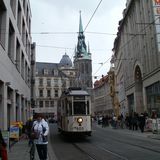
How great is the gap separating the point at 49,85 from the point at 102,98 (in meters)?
21.5

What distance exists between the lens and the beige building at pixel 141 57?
3691 cm

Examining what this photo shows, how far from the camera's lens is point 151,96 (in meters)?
39.8

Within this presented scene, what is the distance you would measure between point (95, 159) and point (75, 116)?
8.64m

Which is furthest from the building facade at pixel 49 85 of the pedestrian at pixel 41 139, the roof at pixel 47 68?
the pedestrian at pixel 41 139

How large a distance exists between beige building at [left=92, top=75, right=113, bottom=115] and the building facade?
1226cm

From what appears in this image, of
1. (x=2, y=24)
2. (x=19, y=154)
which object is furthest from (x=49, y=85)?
(x=19, y=154)

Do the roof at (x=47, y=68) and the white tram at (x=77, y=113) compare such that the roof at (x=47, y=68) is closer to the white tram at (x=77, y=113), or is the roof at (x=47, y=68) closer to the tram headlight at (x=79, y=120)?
the white tram at (x=77, y=113)

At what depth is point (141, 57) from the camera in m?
43.4

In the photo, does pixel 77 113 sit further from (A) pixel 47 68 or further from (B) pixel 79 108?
(A) pixel 47 68

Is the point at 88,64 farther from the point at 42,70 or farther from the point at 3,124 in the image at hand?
the point at 3,124

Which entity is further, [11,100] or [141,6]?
[141,6]

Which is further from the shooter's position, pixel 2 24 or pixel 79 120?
pixel 2 24

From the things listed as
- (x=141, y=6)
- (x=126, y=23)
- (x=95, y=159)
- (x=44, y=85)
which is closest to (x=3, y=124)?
(x=95, y=159)

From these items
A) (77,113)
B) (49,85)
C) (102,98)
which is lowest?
(77,113)
